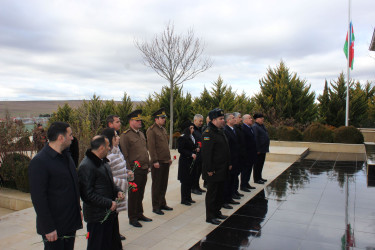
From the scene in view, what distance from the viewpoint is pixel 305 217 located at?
5.57m

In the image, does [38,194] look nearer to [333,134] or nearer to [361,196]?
[361,196]

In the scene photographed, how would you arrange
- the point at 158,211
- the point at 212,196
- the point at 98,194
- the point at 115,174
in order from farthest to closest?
the point at 158,211 < the point at 212,196 < the point at 115,174 < the point at 98,194

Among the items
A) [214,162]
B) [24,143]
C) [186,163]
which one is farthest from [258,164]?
[24,143]

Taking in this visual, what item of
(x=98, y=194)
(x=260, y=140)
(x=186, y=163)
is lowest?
(x=186, y=163)

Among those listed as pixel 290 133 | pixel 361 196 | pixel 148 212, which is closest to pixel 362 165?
pixel 361 196

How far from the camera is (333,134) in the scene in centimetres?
1627

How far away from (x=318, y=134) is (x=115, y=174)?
1497 centimetres

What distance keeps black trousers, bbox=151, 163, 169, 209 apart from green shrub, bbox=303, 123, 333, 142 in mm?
12998

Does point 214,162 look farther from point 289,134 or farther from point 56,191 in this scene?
point 289,134

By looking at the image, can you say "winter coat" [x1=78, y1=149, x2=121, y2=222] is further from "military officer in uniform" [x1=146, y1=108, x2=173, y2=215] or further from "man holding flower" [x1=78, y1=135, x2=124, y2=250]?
"military officer in uniform" [x1=146, y1=108, x2=173, y2=215]

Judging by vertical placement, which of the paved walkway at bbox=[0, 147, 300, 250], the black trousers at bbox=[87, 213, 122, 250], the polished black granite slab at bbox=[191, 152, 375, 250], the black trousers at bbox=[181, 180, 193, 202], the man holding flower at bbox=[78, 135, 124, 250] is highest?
the man holding flower at bbox=[78, 135, 124, 250]

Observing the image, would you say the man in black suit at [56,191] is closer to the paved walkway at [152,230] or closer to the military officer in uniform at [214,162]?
the paved walkway at [152,230]

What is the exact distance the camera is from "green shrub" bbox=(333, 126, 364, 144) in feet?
51.4

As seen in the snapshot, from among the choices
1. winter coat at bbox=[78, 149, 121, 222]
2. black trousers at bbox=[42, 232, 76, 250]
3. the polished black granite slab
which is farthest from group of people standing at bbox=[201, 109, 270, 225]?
black trousers at bbox=[42, 232, 76, 250]
